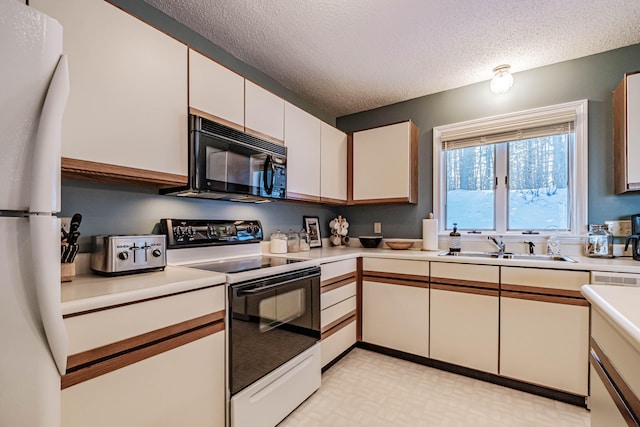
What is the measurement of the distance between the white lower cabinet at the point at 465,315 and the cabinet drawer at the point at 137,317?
171 centimetres

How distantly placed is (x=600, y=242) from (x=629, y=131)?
0.81m

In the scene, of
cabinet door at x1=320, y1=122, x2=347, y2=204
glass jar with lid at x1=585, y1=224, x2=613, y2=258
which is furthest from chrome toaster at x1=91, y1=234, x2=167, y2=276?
glass jar with lid at x1=585, y1=224, x2=613, y2=258

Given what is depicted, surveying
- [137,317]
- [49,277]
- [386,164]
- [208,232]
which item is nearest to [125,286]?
[137,317]

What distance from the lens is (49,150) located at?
78 centimetres

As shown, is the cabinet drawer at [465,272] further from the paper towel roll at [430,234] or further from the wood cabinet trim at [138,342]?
the wood cabinet trim at [138,342]

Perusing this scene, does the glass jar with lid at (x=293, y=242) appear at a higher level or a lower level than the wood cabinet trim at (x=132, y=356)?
higher

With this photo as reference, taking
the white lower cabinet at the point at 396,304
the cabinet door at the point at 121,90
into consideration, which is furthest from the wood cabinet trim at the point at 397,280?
the cabinet door at the point at 121,90

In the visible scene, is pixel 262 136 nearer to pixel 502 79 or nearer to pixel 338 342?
pixel 338 342

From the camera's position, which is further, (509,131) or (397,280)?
(509,131)

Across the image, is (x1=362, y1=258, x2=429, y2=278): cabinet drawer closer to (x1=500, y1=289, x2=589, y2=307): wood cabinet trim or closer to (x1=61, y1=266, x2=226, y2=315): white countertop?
(x1=500, y1=289, x2=589, y2=307): wood cabinet trim

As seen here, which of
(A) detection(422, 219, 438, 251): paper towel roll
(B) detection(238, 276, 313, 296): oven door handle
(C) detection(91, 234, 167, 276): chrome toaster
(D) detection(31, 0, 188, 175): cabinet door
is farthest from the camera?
(A) detection(422, 219, 438, 251): paper towel roll

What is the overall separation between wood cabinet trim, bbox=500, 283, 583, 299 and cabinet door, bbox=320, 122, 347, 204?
1.64 meters

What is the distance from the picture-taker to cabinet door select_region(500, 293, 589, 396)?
1863mm

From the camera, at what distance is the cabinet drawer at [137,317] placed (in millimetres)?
974
